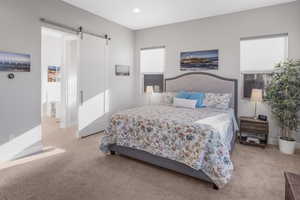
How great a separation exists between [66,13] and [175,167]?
11.7 feet

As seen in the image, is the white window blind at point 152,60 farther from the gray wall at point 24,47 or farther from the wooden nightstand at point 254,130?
the wooden nightstand at point 254,130

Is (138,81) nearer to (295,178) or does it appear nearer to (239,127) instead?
(239,127)

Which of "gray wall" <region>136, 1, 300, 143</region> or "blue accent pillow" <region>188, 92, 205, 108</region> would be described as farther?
"blue accent pillow" <region>188, 92, 205, 108</region>

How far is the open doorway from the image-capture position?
483 centimetres

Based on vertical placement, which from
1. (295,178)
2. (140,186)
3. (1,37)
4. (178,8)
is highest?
(178,8)

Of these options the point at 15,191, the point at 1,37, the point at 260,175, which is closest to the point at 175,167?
the point at 260,175


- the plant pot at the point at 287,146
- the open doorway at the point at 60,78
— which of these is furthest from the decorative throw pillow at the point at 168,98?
the plant pot at the point at 287,146

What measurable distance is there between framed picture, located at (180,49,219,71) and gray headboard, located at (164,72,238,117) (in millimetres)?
188

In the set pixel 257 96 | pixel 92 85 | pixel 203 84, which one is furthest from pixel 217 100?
pixel 92 85

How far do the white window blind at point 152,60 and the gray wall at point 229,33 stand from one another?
0.20 m

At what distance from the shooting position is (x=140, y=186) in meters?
2.20

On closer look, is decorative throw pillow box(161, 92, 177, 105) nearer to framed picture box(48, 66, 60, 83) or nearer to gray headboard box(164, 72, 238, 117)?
gray headboard box(164, 72, 238, 117)

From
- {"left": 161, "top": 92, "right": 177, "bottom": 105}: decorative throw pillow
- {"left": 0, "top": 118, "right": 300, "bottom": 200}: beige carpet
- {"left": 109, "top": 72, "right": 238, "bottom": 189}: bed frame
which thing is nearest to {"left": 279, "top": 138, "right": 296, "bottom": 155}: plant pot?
{"left": 0, "top": 118, "right": 300, "bottom": 200}: beige carpet

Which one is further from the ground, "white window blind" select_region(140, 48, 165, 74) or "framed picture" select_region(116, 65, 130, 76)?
"white window blind" select_region(140, 48, 165, 74)
